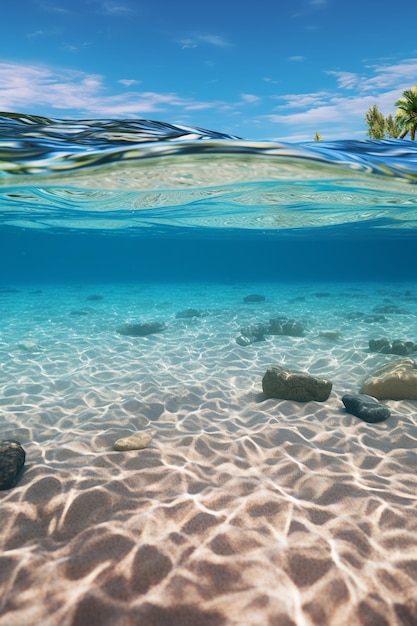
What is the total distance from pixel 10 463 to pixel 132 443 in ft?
5.55

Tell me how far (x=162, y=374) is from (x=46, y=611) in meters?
8.04

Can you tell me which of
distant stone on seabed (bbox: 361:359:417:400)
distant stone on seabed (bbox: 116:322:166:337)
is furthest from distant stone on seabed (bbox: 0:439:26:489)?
distant stone on seabed (bbox: 116:322:166:337)

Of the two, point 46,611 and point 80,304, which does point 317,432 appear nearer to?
point 46,611

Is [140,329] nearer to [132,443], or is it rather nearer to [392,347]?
[392,347]

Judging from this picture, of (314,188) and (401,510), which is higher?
(314,188)

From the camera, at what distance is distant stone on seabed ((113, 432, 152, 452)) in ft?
19.0

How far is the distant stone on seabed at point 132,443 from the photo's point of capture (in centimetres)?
580

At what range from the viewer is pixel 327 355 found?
12648 millimetres

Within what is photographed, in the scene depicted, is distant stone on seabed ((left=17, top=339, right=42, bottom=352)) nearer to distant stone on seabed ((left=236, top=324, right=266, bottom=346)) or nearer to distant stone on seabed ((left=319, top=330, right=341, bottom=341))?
distant stone on seabed ((left=236, top=324, right=266, bottom=346))

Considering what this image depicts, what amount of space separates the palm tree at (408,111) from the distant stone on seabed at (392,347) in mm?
18296

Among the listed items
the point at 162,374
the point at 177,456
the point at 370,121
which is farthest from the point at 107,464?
the point at 370,121

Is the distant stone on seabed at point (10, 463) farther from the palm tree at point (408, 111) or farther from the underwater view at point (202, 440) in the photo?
the palm tree at point (408, 111)

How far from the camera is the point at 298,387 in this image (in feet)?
27.2

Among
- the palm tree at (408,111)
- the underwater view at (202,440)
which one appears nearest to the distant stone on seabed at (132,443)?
the underwater view at (202,440)
